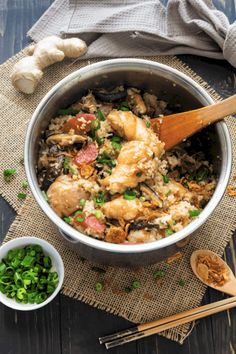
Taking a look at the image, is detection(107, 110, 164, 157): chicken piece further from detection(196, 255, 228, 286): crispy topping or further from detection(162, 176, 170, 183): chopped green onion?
detection(196, 255, 228, 286): crispy topping

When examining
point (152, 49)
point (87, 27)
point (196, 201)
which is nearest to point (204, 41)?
point (152, 49)

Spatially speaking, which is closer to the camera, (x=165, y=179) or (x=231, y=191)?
(x=165, y=179)

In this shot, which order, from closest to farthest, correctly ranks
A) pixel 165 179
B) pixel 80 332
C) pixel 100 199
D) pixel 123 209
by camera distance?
pixel 123 209 → pixel 100 199 → pixel 165 179 → pixel 80 332

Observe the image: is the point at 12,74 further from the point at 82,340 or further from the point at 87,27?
the point at 82,340

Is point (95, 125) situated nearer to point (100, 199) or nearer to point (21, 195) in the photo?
point (100, 199)

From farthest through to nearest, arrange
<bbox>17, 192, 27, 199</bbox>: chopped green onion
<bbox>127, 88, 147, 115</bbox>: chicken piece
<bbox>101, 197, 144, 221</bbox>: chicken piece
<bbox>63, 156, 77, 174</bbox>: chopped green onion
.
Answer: <bbox>17, 192, 27, 199</bbox>: chopped green onion
<bbox>127, 88, 147, 115</bbox>: chicken piece
<bbox>63, 156, 77, 174</bbox>: chopped green onion
<bbox>101, 197, 144, 221</bbox>: chicken piece

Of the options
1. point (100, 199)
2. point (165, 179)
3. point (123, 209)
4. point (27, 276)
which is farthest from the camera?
point (27, 276)

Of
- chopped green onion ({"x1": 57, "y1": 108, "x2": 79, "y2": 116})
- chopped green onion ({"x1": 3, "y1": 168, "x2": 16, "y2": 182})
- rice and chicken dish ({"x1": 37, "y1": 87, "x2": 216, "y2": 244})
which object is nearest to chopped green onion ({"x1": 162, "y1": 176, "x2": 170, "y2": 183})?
rice and chicken dish ({"x1": 37, "y1": 87, "x2": 216, "y2": 244})

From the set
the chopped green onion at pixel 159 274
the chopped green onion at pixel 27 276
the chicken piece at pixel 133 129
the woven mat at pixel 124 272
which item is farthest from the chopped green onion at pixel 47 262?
the chicken piece at pixel 133 129

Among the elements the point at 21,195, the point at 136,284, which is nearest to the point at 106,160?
the point at 21,195
